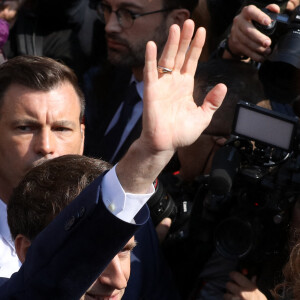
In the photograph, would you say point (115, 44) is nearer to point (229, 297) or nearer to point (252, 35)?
point (252, 35)

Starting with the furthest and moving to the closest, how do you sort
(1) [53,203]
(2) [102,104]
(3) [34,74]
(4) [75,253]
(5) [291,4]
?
(2) [102,104], (5) [291,4], (3) [34,74], (1) [53,203], (4) [75,253]

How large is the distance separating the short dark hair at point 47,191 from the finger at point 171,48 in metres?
0.39

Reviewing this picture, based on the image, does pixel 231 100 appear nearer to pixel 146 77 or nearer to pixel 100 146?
pixel 100 146

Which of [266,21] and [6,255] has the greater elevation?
[266,21]

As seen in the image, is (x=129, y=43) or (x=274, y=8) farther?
(x=129, y=43)

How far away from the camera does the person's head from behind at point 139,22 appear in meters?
2.95

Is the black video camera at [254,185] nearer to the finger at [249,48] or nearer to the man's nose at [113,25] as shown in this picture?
the finger at [249,48]

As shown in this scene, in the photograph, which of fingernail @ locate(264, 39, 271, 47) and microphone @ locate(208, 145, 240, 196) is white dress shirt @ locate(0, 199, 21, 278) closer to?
microphone @ locate(208, 145, 240, 196)

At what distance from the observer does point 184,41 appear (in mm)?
1500

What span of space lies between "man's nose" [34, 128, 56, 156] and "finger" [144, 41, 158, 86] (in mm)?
825

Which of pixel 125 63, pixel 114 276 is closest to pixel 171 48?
pixel 114 276

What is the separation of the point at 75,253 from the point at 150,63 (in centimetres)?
48

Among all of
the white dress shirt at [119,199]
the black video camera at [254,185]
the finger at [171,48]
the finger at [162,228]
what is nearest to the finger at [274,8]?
the black video camera at [254,185]

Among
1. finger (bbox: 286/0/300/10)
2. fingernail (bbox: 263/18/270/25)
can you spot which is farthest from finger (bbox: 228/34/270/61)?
finger (bbox: 286/0/300/10)
